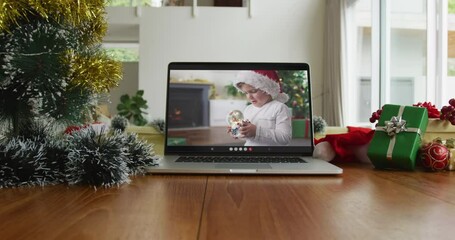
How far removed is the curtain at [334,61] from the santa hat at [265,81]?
4.02m

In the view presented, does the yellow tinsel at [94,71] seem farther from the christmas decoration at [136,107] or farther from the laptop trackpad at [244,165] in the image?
the christmas decoration at [136,107]

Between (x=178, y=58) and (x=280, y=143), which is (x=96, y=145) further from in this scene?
(x=178, y=58)

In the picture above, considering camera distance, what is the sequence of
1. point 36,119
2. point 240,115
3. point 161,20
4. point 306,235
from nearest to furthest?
point 306,235
point 36,119
point 240,115
point 161,20

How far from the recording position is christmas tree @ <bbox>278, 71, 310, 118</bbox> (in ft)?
3.04

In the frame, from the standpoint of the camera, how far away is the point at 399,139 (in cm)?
84

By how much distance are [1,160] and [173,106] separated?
0.42 m

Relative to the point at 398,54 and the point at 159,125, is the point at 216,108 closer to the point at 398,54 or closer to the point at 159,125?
the point at 159,125

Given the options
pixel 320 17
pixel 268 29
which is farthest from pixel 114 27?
pixel 320 17

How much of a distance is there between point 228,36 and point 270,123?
15.6ft

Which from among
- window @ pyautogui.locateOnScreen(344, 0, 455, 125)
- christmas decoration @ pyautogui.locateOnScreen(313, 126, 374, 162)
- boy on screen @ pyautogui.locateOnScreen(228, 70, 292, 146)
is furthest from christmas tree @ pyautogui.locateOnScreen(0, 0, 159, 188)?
window @ pyautogui.locateOnScreen(344, 0, 455, 125)

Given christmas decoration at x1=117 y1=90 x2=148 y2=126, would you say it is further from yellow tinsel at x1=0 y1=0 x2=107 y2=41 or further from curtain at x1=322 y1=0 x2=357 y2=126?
yellow tinsel at x1=0 y1=0 x2=107 y2=41

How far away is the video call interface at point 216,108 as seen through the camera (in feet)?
3.04

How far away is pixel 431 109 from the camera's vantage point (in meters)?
0.96

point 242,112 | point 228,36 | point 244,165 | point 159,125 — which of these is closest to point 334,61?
point 228,36
